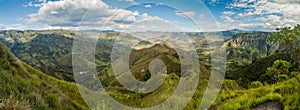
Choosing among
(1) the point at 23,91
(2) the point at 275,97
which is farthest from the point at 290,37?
(1) the point at 23,91

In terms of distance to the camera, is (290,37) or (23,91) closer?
(23,91)

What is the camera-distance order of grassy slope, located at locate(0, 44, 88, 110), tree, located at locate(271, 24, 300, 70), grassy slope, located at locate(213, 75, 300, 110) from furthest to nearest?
tree, located at locate(271, 24, 300, 70), grassy slope, located at locate(0, 44, 88, 110), grassy slope, located at locate(213, 75, 300, 110)

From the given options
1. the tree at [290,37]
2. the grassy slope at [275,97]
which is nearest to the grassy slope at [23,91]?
the grassy slope at [275,97]

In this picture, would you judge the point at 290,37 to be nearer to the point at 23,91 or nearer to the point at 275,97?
the point at 275,97

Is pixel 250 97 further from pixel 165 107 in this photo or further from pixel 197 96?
pixel 165 107

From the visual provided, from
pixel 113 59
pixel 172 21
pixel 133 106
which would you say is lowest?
pixel 133 106

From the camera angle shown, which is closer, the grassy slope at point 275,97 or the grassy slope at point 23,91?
the grassy slope at point 275,97

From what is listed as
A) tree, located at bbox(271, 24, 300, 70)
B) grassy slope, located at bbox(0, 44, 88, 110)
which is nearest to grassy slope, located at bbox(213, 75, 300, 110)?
grassy slope, located at bbox(0, 44, 88, 110)

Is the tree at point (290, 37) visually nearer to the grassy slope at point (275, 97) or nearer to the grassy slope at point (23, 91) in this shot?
the grassy slope at point (275, 97)

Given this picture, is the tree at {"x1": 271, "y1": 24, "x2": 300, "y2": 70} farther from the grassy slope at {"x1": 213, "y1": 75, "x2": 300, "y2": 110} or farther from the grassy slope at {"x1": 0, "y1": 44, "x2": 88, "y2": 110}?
the grassy slope at {"x1": 0, "y1": 44, "x2": 88, "y2": 110}

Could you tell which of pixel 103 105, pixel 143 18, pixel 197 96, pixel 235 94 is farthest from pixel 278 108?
pixel 143 18

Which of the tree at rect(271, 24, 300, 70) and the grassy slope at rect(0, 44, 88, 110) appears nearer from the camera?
the grassy slope at rect(0, 44, 88, 110)
